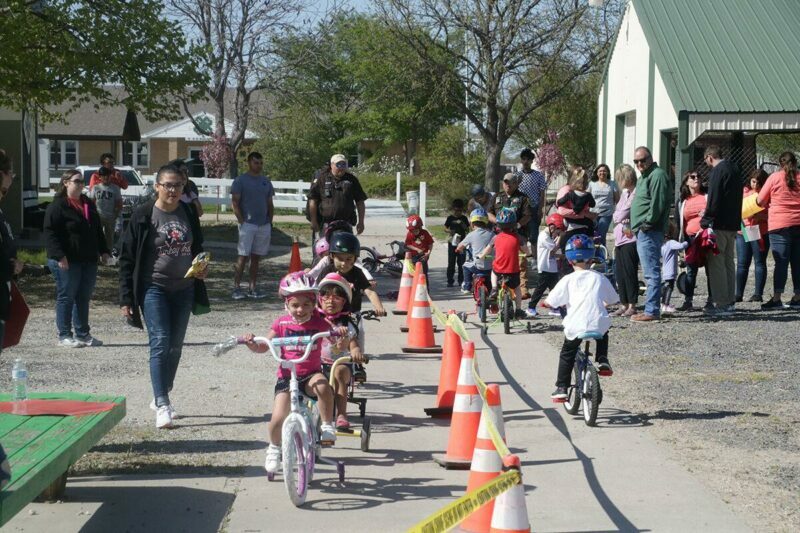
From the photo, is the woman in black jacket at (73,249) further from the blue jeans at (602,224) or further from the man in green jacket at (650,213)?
the blue jeans at (602,224)

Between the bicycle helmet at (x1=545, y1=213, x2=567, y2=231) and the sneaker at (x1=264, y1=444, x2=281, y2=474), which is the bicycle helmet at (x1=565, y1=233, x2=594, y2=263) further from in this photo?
the bicycle helmet at (x1=545, y1=213, x2=567, y2=231)

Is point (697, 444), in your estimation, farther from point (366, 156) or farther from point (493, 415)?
point (366, 156)

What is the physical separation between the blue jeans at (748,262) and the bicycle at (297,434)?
1045 cm

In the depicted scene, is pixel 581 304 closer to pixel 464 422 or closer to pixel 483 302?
pixel 464 422

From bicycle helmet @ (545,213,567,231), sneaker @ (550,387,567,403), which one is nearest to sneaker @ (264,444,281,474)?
sneaker @ (550,387,567,403)

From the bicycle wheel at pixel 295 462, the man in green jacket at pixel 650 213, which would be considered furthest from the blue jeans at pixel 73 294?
the man in green jacket at pixel 650 213

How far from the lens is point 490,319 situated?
14.5m

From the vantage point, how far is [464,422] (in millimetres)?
7375

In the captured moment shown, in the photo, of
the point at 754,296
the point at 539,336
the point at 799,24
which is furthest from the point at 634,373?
the point at 799,24

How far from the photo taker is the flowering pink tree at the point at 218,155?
50.7 m

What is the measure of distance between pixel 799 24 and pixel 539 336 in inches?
530

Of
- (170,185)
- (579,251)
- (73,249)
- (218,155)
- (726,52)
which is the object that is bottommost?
(73,249)

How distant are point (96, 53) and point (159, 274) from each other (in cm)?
940

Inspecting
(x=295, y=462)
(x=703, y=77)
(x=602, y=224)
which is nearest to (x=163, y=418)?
(x=295, y=462)
